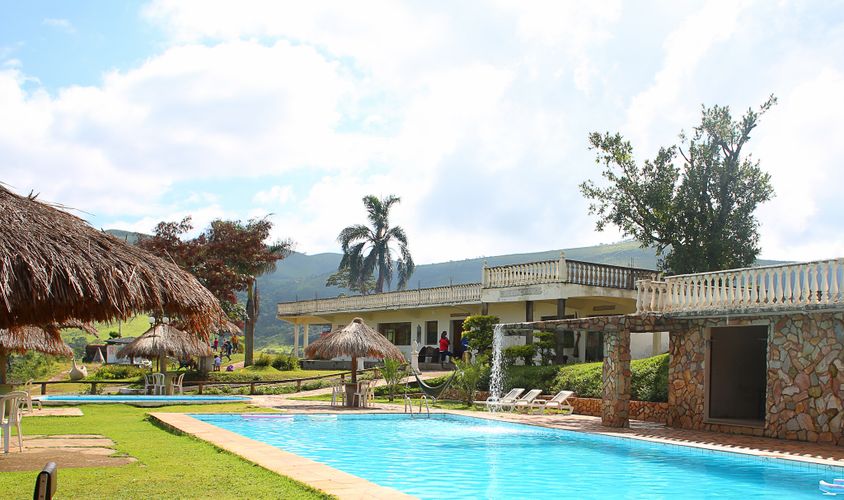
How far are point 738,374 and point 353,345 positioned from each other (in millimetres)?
9912

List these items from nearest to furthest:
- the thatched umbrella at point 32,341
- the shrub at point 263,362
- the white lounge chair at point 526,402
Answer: the thatched umbrella at point 32,341
the white lounge chair at point 526,402
the shrub at point 263,362

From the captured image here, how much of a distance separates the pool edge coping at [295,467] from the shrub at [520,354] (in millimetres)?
14492

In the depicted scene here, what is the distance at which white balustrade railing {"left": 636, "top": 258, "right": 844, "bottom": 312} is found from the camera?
15406 millimetres

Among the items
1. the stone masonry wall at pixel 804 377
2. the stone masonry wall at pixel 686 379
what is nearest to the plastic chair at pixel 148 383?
the stone masonry wall at pixel 686 379

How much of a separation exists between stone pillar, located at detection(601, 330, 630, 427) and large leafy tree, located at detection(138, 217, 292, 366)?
65.2 ft

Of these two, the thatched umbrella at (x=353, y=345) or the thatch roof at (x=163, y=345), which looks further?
the thatch roof at (x=163, y=345)

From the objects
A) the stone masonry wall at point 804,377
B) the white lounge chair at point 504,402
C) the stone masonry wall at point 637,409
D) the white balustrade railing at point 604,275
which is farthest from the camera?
the white balustrade railing at point 604,275

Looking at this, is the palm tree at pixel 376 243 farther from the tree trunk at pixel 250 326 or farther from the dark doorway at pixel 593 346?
the dark doorway at pixel 593 346

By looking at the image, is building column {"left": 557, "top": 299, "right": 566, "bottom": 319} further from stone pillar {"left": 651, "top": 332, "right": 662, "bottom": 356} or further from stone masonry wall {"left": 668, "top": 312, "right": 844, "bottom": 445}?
stone masonry wall {"left": 668, "top": 312, "right": 844, "bottom": 445}

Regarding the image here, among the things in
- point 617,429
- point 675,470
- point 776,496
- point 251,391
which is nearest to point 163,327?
point 251,391

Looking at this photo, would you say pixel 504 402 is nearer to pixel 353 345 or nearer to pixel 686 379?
pixel 353 345

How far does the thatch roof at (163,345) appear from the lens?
89.8 feet

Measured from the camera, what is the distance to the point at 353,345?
23.2m

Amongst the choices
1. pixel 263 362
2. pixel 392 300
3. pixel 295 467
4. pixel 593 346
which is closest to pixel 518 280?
pixel 593 346
